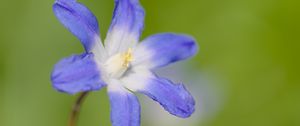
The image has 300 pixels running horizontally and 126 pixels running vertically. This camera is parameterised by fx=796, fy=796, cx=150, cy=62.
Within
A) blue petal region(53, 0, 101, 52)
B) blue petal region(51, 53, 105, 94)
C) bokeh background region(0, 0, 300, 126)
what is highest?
blue petal region(53, 0, 101, 52)

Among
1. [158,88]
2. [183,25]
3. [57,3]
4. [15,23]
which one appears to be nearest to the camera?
[57,3]

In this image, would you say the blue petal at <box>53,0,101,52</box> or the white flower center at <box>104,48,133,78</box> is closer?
the blue petal at <box>53,0,101,52</box>

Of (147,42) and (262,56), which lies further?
(262,56)

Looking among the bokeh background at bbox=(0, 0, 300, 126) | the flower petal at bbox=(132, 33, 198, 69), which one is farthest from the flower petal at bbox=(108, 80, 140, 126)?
the bokeh background at bbox=(0, 0, 300, 126)

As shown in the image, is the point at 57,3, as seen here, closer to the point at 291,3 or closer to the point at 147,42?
the point at 147,42

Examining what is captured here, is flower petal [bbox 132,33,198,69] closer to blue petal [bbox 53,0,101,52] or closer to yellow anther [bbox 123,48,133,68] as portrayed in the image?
yellow anther [bbox 123,48,133,68]

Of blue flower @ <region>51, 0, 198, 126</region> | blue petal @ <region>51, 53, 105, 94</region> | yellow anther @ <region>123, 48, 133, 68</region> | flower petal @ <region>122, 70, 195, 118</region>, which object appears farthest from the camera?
yellow anther @ <region>123, 48, 133, 68</region>

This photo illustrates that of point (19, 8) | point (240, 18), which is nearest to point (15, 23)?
point (19, 8)
